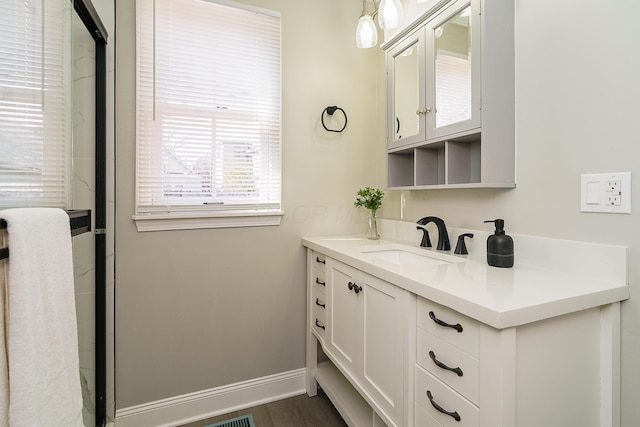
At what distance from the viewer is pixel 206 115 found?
1.74 meters

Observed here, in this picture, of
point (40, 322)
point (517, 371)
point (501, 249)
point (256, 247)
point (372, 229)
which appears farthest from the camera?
point (372, 229)

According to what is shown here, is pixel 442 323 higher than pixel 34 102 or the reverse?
the reverse

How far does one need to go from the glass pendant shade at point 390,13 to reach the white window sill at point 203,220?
1167 millimetres

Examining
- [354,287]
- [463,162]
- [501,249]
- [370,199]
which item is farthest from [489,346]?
[370,199]

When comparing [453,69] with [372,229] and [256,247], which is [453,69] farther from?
[256,247]

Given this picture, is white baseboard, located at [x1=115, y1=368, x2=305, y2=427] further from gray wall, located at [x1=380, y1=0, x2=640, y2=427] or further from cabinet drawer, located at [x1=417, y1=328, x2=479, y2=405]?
gray wall, located at [x1=380, y1=0, x2=640, y2=427]

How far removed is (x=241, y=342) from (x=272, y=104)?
4.72 feet

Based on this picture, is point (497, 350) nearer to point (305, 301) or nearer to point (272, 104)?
point (305, 301)

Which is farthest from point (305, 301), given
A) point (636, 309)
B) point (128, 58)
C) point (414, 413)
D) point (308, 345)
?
point (128, 58)

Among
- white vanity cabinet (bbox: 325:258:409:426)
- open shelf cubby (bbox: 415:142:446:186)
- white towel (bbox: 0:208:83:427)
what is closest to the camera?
white towel (bbox: 0:208:83:427)

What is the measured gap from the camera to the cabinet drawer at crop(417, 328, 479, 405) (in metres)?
0.83

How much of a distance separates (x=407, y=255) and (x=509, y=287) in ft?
2.46

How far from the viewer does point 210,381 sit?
5.88 ft

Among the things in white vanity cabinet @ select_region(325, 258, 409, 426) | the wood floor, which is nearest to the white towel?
white vanity cabinet @ select_region(325, 258, 409, 426)
